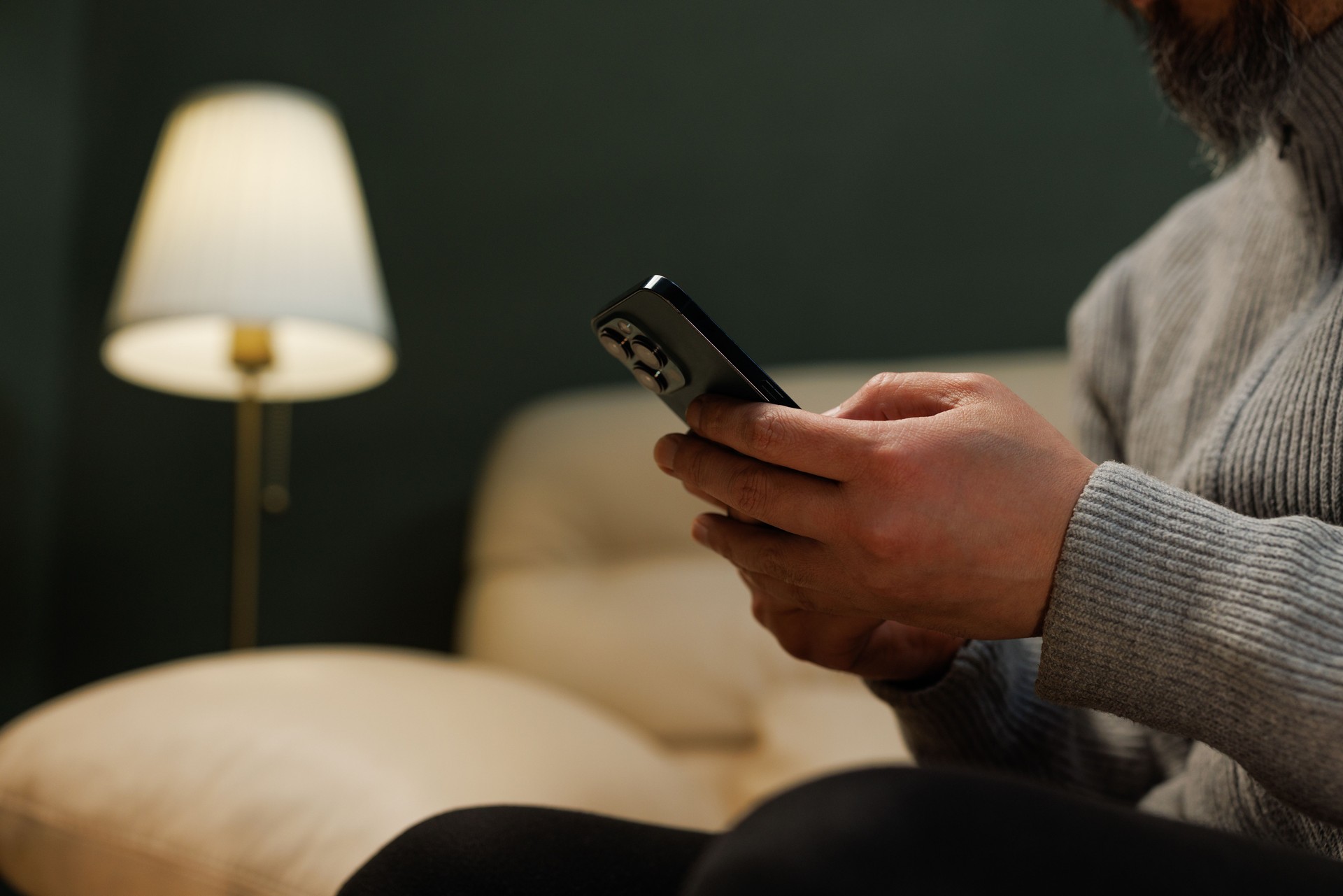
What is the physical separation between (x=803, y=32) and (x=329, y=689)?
4.14 feet

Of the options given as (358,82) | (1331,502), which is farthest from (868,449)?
(358,82)

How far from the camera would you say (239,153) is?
132cm

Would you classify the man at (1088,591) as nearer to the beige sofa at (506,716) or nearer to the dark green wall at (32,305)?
the beige sofa at (506,716)

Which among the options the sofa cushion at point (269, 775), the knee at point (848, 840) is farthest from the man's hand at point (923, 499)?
the sofa cushion at point (269, 775)

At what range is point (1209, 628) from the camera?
0.40 metres

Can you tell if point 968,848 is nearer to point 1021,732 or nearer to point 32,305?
point 1021,732

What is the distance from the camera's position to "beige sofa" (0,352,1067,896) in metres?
0.77

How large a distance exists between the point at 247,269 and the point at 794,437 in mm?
1031

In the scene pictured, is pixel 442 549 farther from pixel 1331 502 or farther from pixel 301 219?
pixel 1331 502

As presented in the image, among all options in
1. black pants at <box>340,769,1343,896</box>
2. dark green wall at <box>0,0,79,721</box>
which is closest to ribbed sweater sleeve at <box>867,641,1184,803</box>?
black pants at <box>340,769,1343,896</box>

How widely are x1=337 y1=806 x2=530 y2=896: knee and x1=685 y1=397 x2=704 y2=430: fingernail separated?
0.73 feet

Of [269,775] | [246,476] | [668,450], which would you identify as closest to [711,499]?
[668,450]

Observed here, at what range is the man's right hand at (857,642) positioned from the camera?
569mm

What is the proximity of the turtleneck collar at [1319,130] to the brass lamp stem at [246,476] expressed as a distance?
3.73ft
